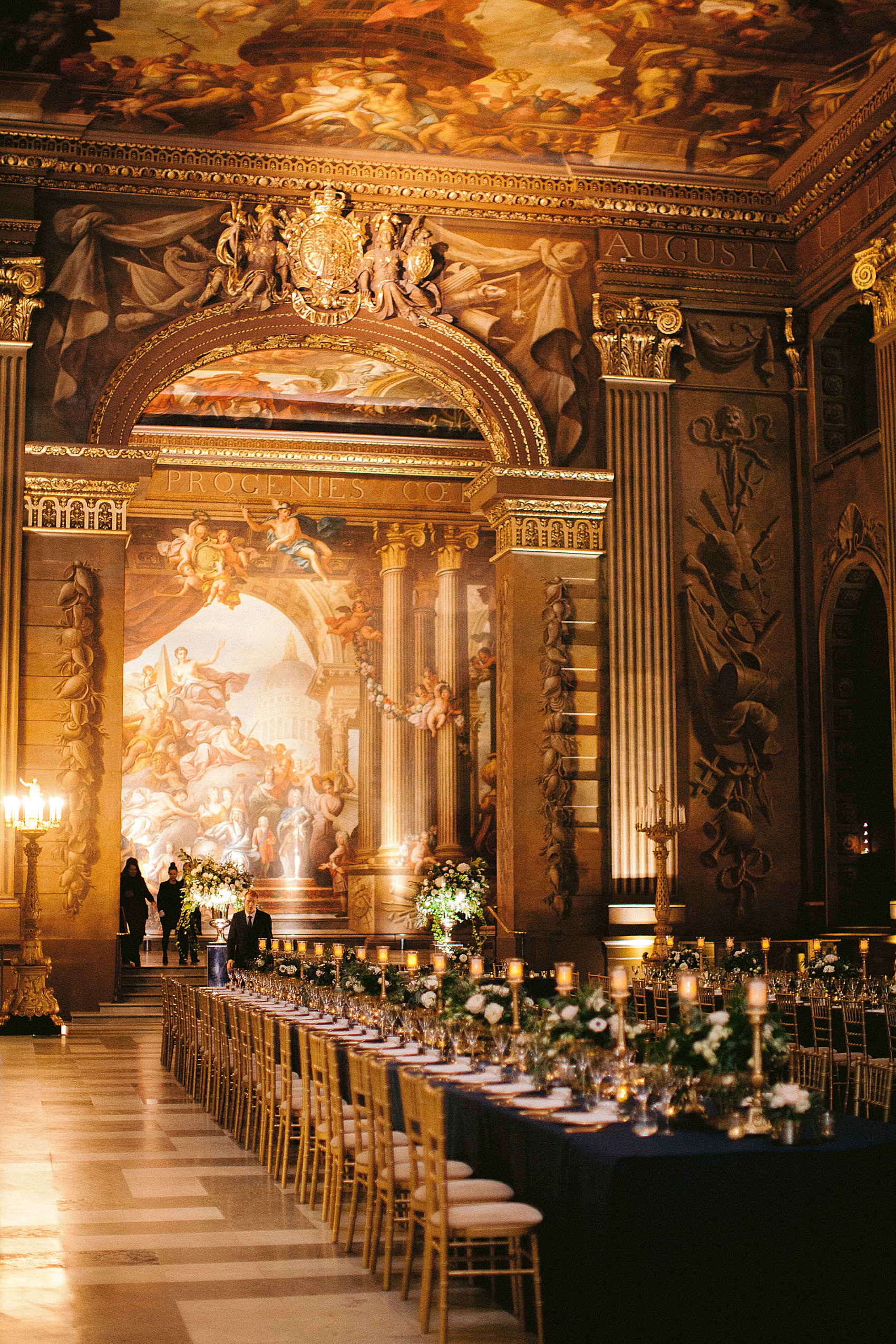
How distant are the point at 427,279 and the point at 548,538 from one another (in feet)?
12.2

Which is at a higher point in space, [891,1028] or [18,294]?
[18,294]

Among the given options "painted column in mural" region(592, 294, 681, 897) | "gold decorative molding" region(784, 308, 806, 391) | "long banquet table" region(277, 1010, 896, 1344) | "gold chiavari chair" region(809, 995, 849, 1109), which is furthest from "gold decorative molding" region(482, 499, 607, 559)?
"long banquet table" region(277, 1010, 896, 1344)

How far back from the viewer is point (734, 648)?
67.4 ft

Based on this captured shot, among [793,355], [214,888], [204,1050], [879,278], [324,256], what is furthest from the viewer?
[214,888]

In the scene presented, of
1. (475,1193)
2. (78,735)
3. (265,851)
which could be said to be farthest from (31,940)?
(475,1193)

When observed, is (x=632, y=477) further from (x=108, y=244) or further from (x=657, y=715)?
(x=108, y=244)

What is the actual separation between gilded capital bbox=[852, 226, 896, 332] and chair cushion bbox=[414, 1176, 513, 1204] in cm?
1395

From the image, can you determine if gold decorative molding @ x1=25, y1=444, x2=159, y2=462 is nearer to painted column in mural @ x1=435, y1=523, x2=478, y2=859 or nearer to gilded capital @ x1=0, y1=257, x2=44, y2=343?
gilded capital @ x1=0, y1=257, x2=44, y2=343

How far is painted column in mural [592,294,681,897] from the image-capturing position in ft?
64.9

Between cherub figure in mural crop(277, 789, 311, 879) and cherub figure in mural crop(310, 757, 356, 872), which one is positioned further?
cherub figure in mural crop(310, 757, 356, 872)

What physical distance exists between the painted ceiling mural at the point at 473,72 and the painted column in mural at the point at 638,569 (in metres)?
2.26

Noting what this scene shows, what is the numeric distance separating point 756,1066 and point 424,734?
2300 cm

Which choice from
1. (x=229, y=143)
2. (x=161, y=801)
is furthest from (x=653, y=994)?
(x=161, y=801)

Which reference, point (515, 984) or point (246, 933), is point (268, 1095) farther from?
point (246, 933)
